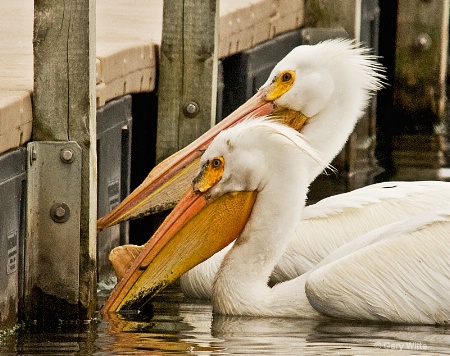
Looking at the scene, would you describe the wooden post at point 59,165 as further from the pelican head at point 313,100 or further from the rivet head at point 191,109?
the rivet head at point 191,109

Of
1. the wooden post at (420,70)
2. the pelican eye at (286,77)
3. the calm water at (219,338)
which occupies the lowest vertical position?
the wooden post at (420,70)

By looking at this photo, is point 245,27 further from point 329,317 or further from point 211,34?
point 329,317

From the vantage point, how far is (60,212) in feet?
19.5

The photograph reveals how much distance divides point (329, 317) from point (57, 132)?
1.41 metres

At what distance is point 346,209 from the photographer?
266 inches

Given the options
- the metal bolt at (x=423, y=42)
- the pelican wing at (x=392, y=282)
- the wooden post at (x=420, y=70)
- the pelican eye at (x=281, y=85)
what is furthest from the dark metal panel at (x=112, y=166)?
the metal bolt at (x=423, y=42)

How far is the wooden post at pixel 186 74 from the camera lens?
24.0ft

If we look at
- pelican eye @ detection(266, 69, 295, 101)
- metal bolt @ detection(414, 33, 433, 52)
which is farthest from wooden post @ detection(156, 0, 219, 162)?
metal bolt @ detection(414, 33, 433, 52)

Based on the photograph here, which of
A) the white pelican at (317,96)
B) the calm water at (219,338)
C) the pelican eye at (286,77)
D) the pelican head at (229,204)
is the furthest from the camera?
the pelican eye at (286,77)

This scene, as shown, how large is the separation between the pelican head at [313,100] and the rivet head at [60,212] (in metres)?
1.25

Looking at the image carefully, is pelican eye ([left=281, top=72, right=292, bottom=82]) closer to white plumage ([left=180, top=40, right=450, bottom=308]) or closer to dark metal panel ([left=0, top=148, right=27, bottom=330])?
white plumage ([left=180, top=40, right=450, bottom=308])

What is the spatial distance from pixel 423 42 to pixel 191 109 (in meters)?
5.36

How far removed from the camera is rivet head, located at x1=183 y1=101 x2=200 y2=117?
7.50 metres

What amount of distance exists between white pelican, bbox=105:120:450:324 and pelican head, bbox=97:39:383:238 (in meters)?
0.82
